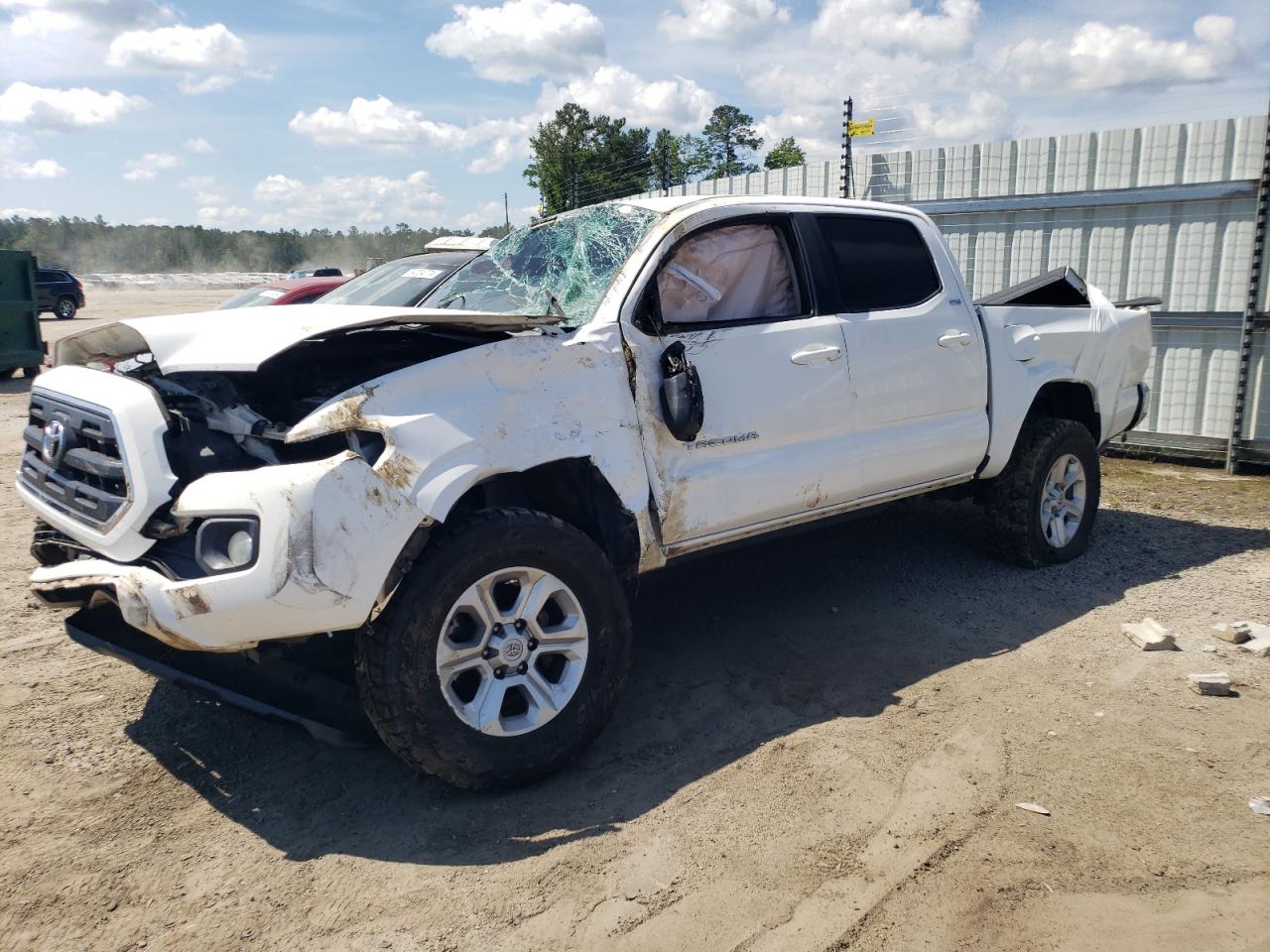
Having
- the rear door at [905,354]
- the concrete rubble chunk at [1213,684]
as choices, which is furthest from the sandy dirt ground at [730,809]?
the rear door at [905,354]

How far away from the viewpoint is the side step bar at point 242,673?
3.34 metres

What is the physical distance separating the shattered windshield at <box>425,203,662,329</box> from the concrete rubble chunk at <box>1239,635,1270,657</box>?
334 centimetres

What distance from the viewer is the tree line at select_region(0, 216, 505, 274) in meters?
83.2

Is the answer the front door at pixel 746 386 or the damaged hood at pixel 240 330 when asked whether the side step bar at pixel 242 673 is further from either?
the front door at pixel 746 386

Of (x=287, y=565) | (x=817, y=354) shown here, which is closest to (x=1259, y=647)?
(x=817, y=354)

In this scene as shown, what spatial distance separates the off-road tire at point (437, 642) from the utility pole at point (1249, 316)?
6.78 metres

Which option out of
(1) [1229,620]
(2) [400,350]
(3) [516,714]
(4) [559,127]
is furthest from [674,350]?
(4) [559,127]

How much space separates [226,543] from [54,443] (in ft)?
3.36

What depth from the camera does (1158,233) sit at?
28.1 ft

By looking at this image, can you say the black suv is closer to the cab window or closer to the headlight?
the cab window

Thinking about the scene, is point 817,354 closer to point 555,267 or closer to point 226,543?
point 555,267

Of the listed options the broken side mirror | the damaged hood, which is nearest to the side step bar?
the damaged hood

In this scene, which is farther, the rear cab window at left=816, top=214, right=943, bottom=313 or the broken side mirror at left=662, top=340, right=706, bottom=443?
the rear cab window at left=816, top=214, right=943, bottom=313

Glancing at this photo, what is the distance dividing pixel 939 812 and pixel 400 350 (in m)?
2.43
